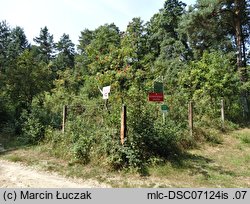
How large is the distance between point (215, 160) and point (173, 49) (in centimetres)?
1967

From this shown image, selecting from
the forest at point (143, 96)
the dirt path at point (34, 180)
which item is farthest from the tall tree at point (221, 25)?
the dirt path at point (34, 180)

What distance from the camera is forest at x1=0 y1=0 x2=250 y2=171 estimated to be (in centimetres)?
812

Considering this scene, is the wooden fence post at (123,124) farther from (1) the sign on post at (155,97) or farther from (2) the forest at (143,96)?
(1) the sign on post at (155,97)

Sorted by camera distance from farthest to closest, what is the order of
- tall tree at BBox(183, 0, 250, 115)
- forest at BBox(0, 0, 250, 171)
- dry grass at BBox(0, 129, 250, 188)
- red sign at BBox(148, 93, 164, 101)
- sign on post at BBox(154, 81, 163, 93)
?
1. tall tree at BBox(183, 0, 250, 115)
2. sign on post at BBox(154, 81, 163, 93)
3. red sign at BBox(148, 93, 164, 101)
4. forest at BBox(0, 0, 250, 171)
5. dry grass at BBox(0, 129, 250, 188)

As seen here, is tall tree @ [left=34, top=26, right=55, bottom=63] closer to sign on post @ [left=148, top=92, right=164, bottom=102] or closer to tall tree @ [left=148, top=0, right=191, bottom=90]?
tall tree @ [left=148, top=0, right=191, bottom=90]

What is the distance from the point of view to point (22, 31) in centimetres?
5709

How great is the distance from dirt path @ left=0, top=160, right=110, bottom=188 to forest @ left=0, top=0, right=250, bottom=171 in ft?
3.49

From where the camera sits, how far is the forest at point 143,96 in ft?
26.6

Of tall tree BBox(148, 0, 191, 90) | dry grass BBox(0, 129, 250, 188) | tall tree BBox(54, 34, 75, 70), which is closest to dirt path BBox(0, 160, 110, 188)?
dry grass BBox(0, 129, 250, 188)

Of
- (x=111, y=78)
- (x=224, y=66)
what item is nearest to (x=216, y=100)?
(x=224, y=66)

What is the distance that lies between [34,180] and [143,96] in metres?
3.98

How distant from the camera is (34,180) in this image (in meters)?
6.62

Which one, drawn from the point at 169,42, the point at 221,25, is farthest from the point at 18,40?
the point at 221,25

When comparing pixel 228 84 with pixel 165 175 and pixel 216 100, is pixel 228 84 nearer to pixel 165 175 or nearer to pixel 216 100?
pixel 216 100
